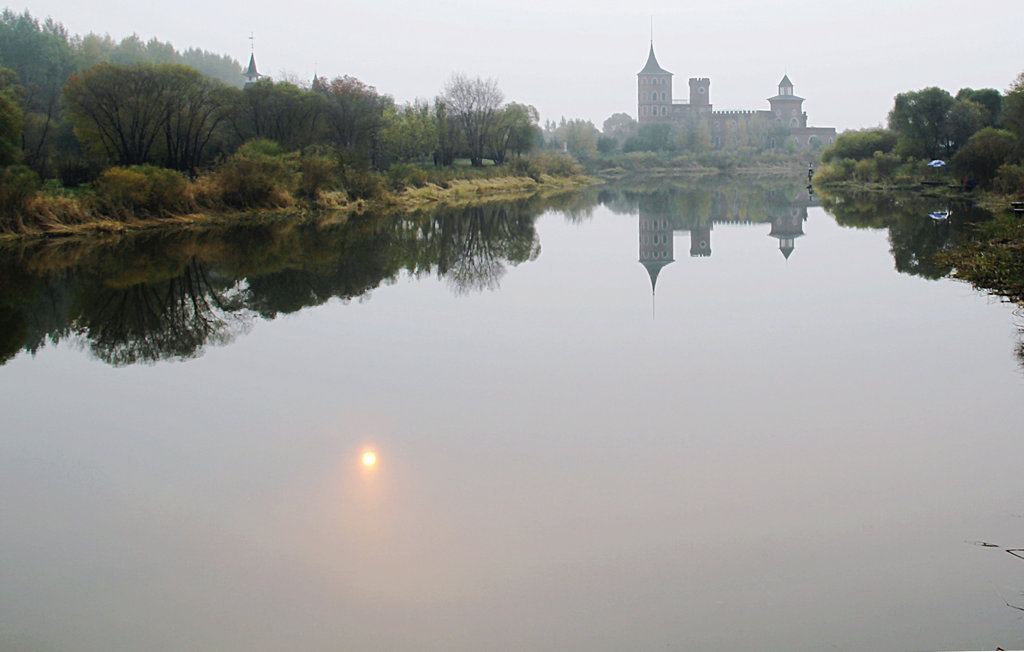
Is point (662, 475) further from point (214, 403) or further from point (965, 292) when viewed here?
point (965, 292)

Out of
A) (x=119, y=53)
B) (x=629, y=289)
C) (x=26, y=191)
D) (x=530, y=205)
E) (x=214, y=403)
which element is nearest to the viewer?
(x=214, y=403)

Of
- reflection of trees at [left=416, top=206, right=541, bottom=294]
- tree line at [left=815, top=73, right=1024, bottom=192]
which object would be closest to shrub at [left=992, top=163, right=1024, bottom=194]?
tree line at [left=815, top=73, right=1024, bottom=192]

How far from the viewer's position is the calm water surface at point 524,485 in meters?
4.18

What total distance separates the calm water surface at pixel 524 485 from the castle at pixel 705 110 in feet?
349

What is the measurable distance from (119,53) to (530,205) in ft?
227

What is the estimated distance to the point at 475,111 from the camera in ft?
183

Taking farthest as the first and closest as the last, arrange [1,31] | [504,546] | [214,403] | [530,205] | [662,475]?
1. [1,31]
2. [530,205]
3. [214,403]
4. [662,475]
5. [504,546]

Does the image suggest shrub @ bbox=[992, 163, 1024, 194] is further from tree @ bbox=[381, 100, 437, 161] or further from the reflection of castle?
tree @ bbox=[381, 100, 437, 161]

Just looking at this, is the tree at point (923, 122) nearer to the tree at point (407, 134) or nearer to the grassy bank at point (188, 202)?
the grassy bank at point (188, 202)

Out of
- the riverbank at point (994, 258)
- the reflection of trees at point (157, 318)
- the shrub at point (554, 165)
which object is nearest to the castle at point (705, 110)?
the shrub at point (554, 165)

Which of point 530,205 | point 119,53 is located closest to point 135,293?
point 530,205

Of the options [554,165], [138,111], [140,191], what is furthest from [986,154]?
[554,165]

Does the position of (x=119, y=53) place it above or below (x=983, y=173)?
above

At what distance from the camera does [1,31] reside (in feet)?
210
